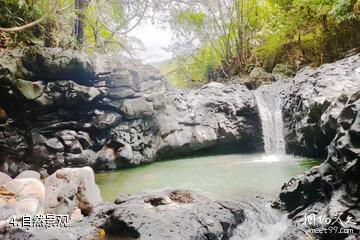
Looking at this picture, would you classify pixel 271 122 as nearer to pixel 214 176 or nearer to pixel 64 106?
pixel 214 176

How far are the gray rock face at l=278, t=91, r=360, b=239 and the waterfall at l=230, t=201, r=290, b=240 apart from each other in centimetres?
17

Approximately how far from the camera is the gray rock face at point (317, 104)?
617cm

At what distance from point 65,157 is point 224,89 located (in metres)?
5.23

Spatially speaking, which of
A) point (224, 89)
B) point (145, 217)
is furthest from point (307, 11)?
point (145, 217)

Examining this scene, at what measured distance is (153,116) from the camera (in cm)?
883

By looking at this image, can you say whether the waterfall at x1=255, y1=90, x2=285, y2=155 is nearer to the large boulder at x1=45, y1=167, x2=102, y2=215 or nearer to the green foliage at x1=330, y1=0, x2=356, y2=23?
the green foliage at x1=330, y1=0, x2=356, y2=23

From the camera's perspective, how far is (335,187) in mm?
3537

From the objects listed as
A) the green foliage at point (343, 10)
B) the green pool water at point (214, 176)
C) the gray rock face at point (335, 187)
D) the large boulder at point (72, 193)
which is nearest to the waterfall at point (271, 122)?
the green pool water at point (214, 176)

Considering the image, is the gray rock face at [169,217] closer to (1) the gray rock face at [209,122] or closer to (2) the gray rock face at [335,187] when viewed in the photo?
Result: (2) the gray rock face at [335,187]

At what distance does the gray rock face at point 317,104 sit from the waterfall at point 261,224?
2.36 metres

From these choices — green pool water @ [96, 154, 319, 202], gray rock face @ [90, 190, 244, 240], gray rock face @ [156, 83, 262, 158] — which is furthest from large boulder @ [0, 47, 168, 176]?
gray rock face @ [90, 190, 244, 240]

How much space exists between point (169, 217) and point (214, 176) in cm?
290

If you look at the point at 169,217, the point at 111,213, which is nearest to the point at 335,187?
the point at 169,217

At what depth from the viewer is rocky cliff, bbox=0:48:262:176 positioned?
6855 millimetres
